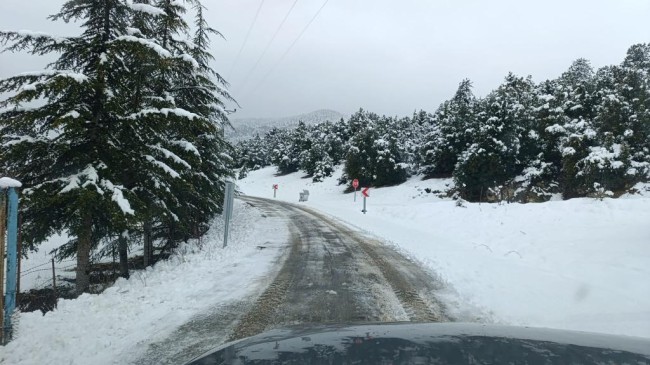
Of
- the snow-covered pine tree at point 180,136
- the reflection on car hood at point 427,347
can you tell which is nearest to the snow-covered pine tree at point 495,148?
the snow-covered pine tree at point 180,136

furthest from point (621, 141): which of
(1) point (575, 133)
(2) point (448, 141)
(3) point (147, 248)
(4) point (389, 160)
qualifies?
(3) point (147, 248)

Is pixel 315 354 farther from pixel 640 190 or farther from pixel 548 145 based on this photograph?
pixel 548 145

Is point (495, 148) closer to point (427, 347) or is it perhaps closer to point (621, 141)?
point (621, 141)

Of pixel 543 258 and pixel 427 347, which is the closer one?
pixel 427 347

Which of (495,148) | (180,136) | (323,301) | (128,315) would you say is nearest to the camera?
(128,315)

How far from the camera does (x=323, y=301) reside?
6293mm

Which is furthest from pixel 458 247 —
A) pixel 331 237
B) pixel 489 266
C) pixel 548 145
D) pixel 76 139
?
pixel 548 145

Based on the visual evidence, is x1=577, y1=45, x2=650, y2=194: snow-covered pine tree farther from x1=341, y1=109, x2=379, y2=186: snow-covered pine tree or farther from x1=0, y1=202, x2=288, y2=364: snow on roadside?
x1=0, y1=202, x2=288, y2=364: snow on roadside

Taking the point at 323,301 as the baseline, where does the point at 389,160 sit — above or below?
above

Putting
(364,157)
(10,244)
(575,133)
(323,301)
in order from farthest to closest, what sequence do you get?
(364,157)
(575,133)
(323,301)
(10,244)

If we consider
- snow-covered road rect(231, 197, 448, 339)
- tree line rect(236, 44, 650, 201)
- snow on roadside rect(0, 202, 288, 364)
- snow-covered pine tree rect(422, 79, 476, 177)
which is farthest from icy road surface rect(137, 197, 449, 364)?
snow-covered pine tree rect(422, 79, 476, 177)

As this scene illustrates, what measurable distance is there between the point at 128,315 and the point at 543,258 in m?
9.08

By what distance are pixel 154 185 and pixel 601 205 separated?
13226 millimetres

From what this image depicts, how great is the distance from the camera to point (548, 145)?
105 feet
